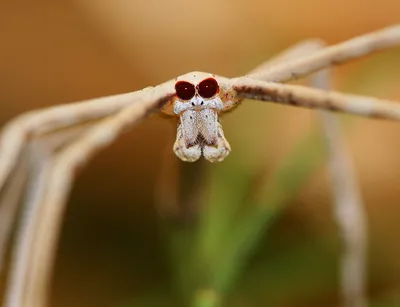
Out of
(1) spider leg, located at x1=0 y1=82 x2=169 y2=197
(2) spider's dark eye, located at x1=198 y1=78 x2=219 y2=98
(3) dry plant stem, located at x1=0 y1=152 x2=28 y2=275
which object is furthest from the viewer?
(3) dry plant stem, located at x1=0 y1=152 x2=28 y2=275

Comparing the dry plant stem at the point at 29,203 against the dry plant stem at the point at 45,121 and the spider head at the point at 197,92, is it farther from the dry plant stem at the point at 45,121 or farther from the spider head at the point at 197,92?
the spider head at the point at 197,92

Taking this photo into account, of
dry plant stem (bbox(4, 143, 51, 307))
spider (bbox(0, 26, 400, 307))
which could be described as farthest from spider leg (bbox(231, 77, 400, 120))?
dry plant stem (bbox(4, 143, 51, 307))

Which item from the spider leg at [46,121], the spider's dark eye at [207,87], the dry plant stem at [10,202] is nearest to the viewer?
the spider's dark eye at [207,87]

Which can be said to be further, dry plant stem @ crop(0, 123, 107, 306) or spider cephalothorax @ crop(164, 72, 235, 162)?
dry plant stem @ crop(0, 123, 107, 306)

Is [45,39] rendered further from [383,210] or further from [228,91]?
[228,91]

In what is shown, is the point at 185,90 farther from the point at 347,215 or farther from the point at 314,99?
the point at 347,215

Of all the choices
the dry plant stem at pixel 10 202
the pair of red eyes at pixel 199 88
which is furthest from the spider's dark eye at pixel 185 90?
the dry plant stem at pixel 10 202

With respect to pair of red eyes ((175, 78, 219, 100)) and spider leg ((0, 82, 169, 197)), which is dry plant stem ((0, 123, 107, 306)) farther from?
pair of red eyes ((175, 78, 219, 100))
